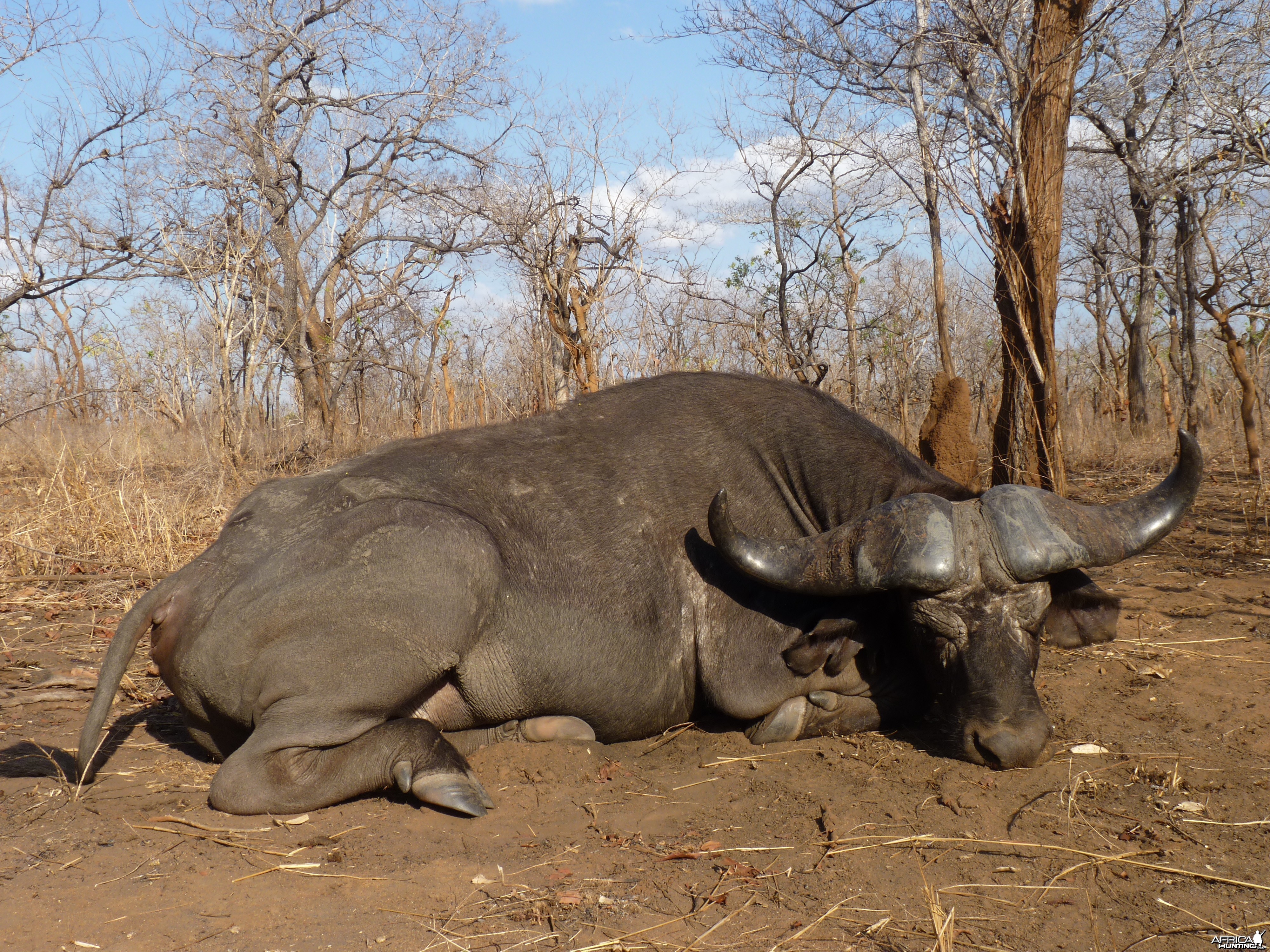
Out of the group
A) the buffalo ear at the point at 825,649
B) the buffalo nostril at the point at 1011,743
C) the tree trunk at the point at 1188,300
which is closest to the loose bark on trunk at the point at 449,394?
the buffalo ear at the point at 825,649

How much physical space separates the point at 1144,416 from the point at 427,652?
17.9m

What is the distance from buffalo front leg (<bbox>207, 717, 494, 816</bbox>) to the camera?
10.7ft

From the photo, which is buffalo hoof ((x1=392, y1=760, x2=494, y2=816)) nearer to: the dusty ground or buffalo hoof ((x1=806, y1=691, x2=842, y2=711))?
the dusty ground

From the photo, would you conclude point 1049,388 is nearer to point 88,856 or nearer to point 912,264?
point 88,856

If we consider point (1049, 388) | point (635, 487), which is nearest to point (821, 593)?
point (635, 487)

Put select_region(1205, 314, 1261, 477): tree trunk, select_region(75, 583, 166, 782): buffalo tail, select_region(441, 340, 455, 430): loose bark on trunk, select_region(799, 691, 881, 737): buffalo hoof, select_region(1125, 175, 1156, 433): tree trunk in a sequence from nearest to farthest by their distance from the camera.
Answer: select_region(75, 583, 166, 782): buffalo tail
select_region(799, 691, 881, 737): buffalo hoof
select_region(1205, 314, 1261, 477): tree trunk
select_region(441, 340, 455, 430): loose bark on trunk
select_region(1125, 175, 1156, 433): tree trunk

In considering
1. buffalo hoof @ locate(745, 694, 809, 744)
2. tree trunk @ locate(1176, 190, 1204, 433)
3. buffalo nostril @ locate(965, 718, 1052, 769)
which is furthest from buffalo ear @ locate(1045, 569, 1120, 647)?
tree trunk @ locate(1176, 190, 1204, 433)

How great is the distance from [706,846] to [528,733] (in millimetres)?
1217

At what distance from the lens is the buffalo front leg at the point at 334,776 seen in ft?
10.7

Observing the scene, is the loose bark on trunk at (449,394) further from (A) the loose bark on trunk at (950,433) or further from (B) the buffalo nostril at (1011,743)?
(B) the buffalo nostril at (1011,743)

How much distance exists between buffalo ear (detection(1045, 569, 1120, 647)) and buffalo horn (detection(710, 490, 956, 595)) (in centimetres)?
64

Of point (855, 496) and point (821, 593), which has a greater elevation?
point (855, 496)

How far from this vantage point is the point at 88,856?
9.50ft

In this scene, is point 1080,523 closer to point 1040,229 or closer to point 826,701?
point 826,701
